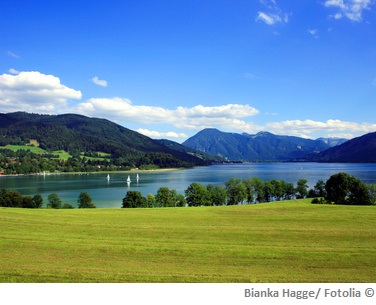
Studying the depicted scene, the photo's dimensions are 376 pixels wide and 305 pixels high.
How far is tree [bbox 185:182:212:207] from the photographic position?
2660 inches

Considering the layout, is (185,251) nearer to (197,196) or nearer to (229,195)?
(197,196)

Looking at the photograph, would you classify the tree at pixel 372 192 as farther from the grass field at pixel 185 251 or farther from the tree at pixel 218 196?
the grass field at pixel 185 251

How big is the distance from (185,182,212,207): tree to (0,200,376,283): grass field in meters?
35.9

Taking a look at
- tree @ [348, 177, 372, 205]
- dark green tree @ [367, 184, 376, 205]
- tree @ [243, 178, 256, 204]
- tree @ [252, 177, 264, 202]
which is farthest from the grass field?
tree @ [252, 177, 264, 202]

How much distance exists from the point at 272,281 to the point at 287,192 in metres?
70.5

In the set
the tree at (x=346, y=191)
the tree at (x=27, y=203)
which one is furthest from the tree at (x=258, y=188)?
the tree at (x=27, y=203)

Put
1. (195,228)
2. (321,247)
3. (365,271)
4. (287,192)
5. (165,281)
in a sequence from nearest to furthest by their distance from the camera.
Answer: (165,281), (365,271), (321,247), (195,228), (287,192)

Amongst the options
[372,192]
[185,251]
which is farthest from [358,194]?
[185,251]

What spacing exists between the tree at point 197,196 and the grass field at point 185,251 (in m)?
35.9

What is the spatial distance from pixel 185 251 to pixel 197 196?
1908 inches

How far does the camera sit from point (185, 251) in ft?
64.0

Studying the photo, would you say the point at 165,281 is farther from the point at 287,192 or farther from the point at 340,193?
the point at 287,192

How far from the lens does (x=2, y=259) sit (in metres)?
17.3

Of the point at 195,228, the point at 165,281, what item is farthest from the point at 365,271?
the point at 195,228
